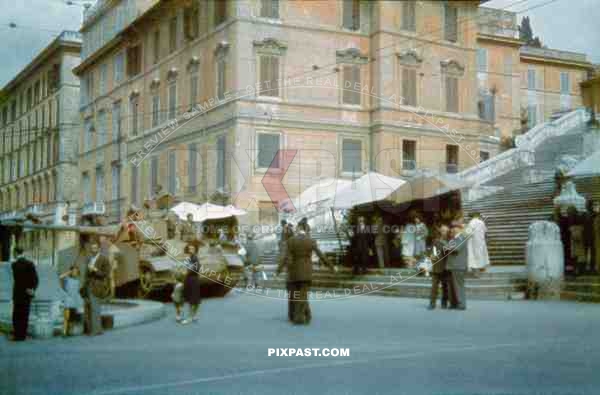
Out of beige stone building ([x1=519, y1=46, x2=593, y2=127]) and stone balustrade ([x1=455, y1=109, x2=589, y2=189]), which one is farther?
stone balustrade ([x1=455, y1=109, x2=589, y2=189])

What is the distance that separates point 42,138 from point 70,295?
9.68 ft

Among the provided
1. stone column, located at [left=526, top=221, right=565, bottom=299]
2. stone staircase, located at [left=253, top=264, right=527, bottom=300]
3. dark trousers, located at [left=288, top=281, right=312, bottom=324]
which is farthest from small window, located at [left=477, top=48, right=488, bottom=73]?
stone column, located at [left=526, top=221, right=565, bottom=299]

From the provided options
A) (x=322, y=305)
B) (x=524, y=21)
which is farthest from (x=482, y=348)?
(x=322, y=305)

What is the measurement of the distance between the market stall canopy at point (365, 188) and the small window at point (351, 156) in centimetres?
29

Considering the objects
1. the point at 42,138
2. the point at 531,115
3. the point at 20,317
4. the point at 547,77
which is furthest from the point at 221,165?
the point at 531,115

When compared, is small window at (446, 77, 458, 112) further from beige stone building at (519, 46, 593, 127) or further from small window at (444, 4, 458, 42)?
beige stone building at (519, 46, 593, 127)

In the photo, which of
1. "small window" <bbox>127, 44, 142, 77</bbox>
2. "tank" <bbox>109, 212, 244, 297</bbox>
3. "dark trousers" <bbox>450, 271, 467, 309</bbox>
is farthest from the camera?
"tank" <bbox>109, 212, 244, 297</bbox>

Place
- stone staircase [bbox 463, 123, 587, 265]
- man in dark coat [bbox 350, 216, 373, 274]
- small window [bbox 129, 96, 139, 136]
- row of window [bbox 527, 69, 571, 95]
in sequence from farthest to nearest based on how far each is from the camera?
stone staircase [bbox 463, 123, 587, 265] < man in dark coat [bbox 350, 216, 373, 274] < row of window [bbox 527, 69, 571, 95] < small window [bbox 129, 96, 139, 136]

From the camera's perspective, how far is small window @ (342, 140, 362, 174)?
7984 millimetres

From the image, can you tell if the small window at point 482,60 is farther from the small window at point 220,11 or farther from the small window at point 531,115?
the small window at point 220,11

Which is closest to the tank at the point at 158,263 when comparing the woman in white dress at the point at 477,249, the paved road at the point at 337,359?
the paved road at the point at 337,359

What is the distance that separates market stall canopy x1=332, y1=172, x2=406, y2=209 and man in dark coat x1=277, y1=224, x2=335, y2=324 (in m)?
0.82

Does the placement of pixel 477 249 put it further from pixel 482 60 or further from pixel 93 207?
pixel 93 207

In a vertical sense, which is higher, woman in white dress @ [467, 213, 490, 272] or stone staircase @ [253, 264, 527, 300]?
woman in white dress @ [467, 213, 490, 272]
